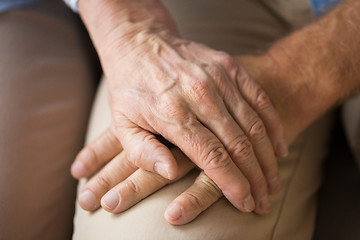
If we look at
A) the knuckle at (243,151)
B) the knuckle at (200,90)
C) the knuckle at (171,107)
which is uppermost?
the knuckle at (200,90)

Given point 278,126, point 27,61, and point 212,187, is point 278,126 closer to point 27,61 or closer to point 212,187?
point 212,187

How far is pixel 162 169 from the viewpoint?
61cm

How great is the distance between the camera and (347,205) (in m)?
0.81

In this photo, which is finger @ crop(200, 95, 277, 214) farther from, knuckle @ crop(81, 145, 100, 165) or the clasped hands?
knuckle @ crop(81, 145, 100, 165)

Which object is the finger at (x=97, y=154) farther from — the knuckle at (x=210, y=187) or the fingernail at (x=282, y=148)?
the fingernail at (x=282, y=148)

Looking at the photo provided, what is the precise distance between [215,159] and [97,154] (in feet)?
0.83

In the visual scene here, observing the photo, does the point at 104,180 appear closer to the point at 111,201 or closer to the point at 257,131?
the point at 111,201

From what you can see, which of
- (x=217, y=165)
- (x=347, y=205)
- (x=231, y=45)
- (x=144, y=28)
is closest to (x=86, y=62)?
(x=144, y=28)

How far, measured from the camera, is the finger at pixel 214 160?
23.8 inches

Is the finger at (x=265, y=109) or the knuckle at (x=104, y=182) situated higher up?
the finger at (x=265, y=109)

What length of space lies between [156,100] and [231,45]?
1.23ft

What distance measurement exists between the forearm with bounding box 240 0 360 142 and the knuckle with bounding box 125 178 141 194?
337 millimetres

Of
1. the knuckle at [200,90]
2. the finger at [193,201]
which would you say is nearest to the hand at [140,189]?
the finger at [193,201]

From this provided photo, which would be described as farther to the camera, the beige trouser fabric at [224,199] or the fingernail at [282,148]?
the fingernail at [282,148]
